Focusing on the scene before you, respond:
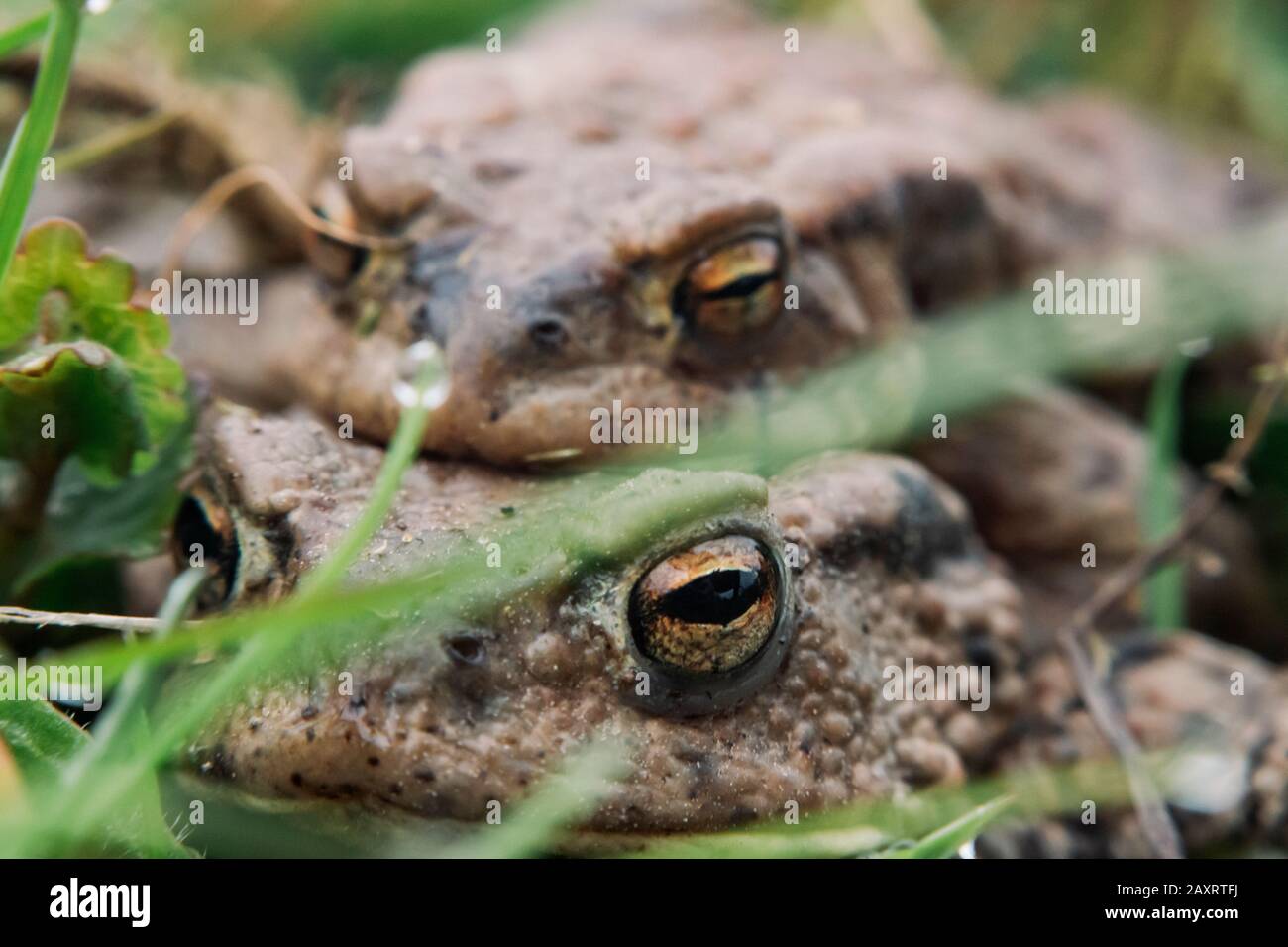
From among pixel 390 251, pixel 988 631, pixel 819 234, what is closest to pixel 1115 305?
pixel 819 234

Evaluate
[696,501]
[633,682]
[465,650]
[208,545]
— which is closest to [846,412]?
[696,501]

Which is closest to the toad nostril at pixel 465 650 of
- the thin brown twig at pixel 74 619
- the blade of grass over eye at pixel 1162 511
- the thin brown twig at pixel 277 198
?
the thin brown twig at pixel 74 619

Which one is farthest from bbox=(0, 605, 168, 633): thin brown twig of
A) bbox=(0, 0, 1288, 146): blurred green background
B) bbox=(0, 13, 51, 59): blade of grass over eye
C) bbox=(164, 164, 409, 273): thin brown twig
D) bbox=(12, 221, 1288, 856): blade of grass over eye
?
bbox=(0, 0, 1288, 146): blurred green background

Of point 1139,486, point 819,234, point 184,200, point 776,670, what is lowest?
point 776,670

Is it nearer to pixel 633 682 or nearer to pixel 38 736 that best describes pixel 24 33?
pixel 38 736

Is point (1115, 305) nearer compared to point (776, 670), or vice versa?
point (776, 670)

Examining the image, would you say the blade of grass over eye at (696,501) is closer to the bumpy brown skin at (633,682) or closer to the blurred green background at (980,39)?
the bumpy brown skin at (633,682)

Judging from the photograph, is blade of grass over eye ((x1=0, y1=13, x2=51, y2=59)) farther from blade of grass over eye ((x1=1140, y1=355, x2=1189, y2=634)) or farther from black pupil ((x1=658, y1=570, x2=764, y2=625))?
blade of grass over eye ((x1=1140, y1=355, x2=1189, y2=634))

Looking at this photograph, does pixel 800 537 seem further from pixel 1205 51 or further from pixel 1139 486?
pixel 1205 51

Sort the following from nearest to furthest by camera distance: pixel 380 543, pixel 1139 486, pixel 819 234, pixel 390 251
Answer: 1. pixel 380 543
2. pixel 390 251
3. pixel 819 234
4. pixel 1139 486

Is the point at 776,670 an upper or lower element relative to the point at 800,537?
lower
